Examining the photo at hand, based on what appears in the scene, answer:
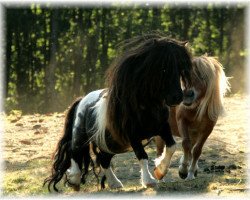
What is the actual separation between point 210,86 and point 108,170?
89.0 inches

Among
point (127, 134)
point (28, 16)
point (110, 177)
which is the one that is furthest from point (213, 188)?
point (28, 16)

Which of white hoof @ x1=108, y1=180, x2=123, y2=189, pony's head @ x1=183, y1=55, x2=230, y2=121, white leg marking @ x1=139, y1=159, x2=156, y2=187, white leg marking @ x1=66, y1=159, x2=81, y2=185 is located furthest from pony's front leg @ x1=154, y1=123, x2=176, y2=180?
pony's head @ x1=183, y1=55, x2=230, y2=121

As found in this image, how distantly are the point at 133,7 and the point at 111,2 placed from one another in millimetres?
2083

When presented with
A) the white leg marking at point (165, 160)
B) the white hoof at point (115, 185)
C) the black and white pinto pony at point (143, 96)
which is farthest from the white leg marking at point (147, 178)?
the white hoof at point (115, 185)

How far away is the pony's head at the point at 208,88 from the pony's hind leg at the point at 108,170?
1.77 m

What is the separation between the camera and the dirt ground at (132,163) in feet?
23.7

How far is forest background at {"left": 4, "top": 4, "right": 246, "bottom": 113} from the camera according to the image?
3244 cm

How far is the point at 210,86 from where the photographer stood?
964 cm

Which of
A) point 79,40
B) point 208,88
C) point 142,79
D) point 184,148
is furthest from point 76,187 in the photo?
point 79,40

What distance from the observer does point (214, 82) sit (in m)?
9.70

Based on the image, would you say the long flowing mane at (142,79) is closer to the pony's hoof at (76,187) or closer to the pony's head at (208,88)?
the pony's hoof at (76,187)

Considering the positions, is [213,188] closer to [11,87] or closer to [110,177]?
[110,177]

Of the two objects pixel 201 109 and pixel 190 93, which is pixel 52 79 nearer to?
pixel 201 109

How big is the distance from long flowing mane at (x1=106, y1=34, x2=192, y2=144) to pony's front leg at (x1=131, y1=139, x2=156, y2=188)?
0.17 metres
